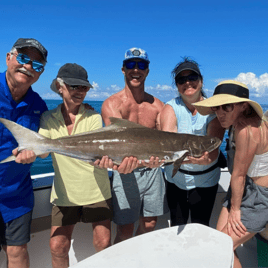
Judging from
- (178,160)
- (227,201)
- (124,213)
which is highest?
(178,160)

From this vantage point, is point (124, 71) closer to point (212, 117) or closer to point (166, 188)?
point (212, 117)

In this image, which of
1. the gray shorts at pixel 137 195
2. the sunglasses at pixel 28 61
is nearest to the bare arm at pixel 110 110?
the gray shorts at pixel 137 195

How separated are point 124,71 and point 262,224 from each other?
10.2ft

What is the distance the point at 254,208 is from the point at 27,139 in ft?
9.77

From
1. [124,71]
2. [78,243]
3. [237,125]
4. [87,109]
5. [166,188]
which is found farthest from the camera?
[78,243]

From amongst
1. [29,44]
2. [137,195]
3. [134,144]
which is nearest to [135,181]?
[137,195]

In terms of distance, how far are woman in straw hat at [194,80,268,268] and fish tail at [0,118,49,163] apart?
2.04m

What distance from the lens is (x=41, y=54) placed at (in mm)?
3129

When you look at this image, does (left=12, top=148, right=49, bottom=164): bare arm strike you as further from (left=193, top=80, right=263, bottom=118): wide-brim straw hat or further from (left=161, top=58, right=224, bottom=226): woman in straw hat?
(left=193, top=80, right=263, bottom=118): wide-brim straw hat

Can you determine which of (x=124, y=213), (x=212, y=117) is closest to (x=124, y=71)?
(x=212, y=117)

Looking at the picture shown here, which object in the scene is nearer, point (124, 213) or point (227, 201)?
point (227, 201)

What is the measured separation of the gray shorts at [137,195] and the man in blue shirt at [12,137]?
132cm

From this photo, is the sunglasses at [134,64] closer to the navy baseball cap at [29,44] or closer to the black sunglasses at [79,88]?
the black sunglasses at [79,88]

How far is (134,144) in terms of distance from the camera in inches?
123
